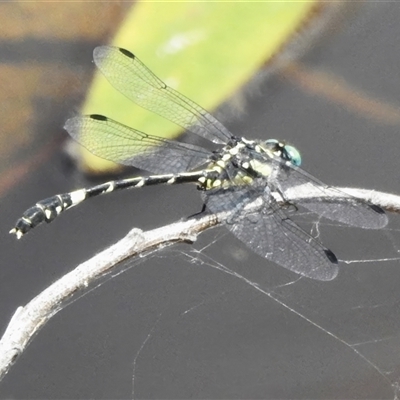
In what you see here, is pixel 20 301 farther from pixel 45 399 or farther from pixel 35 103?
pixel 35 103

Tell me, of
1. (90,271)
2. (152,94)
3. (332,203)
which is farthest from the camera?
(152,94)

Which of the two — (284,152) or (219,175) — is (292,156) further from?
(219,175)

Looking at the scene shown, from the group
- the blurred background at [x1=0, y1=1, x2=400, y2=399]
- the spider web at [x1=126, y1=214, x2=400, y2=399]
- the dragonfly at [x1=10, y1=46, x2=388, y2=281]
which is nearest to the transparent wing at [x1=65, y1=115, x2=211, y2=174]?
the dragonfly at [x1=10, y1=46, x2=388, y2=281]

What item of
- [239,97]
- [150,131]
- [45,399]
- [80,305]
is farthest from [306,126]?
[45,399]

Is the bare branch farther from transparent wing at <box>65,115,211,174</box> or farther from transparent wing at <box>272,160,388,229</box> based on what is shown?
transparent wing at <box>65,115,211,174</box>

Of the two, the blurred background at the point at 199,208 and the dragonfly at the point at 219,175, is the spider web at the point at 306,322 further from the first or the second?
the dragonfly at the point at 219,175

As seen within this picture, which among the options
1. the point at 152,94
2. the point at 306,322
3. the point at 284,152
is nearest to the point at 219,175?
the point at 284,152

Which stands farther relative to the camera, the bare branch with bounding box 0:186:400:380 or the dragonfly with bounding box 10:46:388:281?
the dragonfly with bounding box 10:46:388:281
